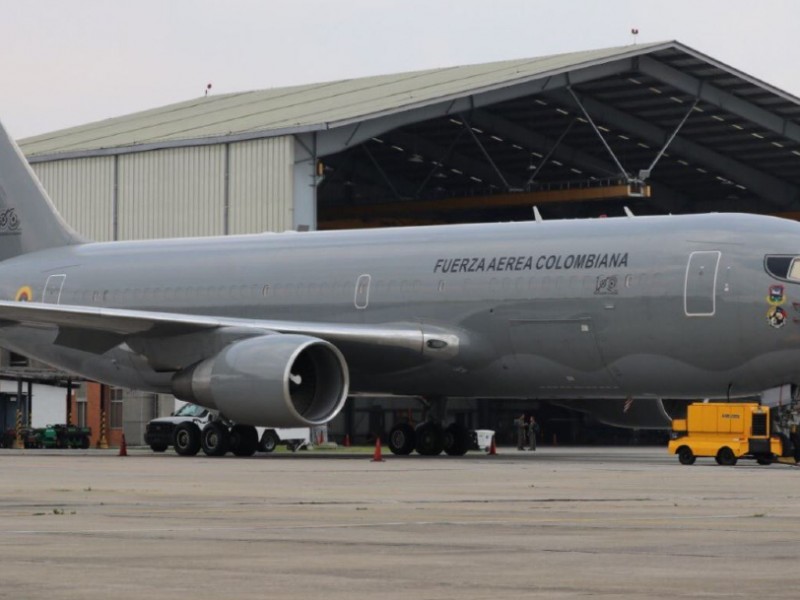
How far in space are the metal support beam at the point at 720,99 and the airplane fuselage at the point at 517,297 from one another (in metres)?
18.9

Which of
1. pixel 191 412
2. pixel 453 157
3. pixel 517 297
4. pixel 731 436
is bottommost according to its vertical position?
pixel 731 436

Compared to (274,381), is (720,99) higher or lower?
higher

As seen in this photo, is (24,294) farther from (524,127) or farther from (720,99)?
(524,127)

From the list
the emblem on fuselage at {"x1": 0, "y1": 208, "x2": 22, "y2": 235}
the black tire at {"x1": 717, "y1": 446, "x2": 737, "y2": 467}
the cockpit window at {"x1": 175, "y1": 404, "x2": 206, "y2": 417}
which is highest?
the emblem on fuselage at {"x1": 0, "y1": 208, "x2": 22, "y2": 235}

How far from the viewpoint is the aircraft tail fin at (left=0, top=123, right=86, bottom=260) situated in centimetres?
3806

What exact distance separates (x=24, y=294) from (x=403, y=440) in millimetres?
9894

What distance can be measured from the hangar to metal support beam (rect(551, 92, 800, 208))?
0.07m

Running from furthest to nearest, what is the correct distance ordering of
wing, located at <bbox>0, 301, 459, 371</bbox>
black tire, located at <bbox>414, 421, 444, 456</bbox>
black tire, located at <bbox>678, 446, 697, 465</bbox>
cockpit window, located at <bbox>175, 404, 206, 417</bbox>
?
cockpit window, located at <bbox>175, 404, 206, 417</bbox> → black tire, located at <bbox>414, 421, 444, 456</bbox> → wing, located at <bbox>0, 301, 459, 371</bbox> → black tire, located at <bbox>678, 446, 697, 465</bbox>

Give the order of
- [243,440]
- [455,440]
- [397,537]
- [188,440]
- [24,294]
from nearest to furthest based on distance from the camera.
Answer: [397,537]
[243,440]
[188,440]
[455,440]
[24,294]

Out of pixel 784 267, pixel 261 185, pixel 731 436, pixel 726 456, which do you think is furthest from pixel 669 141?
pixel 726 456

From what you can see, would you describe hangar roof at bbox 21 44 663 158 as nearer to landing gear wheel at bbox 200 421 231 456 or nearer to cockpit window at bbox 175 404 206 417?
cockpit window at bbox 175 404 206 417

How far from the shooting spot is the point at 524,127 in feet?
187

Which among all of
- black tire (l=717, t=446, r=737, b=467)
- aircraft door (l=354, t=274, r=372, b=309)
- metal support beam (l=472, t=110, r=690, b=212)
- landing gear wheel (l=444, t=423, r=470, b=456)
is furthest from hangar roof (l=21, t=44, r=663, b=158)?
black tire (l=717, t=446, r=737, b=467)

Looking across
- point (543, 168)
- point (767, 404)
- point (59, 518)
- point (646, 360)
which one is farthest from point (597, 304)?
point (543, 168)
